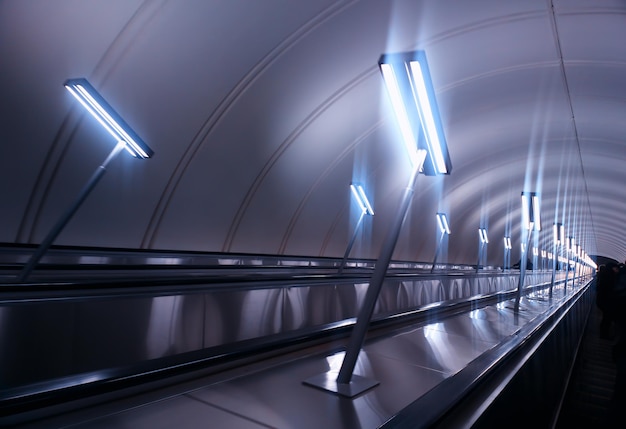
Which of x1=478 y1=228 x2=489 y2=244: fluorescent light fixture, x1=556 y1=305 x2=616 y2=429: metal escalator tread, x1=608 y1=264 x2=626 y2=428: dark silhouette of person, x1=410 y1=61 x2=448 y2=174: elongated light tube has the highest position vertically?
x1=478 y1=228 x2=489 y2=244: fluorescent light fixture

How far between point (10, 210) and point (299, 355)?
7.32m

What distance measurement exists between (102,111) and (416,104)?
488 centimetres

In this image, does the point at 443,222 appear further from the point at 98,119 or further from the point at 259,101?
the point at 98,119

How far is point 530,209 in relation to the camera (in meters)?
8.63

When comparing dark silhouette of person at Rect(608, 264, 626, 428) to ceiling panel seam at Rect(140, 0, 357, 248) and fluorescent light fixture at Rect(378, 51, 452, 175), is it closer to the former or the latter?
fluorescent light fixture at Rect(378, 51, 452, 175)

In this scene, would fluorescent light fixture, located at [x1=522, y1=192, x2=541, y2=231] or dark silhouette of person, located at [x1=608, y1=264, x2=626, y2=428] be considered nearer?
dark silhouette of person, located at [x1=608, y1=264, x2=626, y2=428]

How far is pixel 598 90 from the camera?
11117 mm

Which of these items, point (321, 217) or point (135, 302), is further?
point (321, 217)

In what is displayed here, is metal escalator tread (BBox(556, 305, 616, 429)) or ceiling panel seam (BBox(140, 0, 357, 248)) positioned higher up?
ceiling panel seam (BBox(140, 0, 357, 248))

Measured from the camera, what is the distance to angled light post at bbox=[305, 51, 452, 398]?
242 centimetres

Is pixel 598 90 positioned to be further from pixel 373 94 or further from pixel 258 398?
pixel 258 398

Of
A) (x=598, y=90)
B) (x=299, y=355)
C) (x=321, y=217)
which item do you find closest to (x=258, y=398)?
(x=299, y=355)

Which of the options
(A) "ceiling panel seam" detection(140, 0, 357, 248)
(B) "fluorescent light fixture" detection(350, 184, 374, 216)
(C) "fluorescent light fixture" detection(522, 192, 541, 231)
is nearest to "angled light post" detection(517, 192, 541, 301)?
(C) "fluorescent light fixture" detection(522, 192, 541, 231)

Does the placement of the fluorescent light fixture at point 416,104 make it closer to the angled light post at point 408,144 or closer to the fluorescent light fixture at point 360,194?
the angled light post at point 408,144
